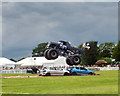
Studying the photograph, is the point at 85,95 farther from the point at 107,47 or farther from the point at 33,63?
the point at 107,47

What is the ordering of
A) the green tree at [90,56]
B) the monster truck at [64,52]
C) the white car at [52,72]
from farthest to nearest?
the green tree at [90,56] → the monster truck at [64,52] → the white car at [52,72]

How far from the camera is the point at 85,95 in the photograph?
11203mm

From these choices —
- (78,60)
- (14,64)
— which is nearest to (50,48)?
(78,60)

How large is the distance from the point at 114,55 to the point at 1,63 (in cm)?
5534

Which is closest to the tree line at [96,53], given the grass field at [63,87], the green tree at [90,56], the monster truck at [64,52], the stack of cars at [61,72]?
the green tree at [90,56]

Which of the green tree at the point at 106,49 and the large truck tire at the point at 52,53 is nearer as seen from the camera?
the large truck tire at the point at 52,53

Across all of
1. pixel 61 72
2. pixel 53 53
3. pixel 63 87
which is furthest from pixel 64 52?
pixel 63 87

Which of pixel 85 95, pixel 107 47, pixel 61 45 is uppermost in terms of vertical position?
pixel 107 47

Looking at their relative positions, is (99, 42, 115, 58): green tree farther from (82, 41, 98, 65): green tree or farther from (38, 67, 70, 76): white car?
(38, 67, 70, 76): white car

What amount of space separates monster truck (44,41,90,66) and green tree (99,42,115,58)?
7997cm

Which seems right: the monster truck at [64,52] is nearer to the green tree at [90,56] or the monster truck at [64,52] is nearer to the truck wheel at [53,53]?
the truck wheel at [53,53]

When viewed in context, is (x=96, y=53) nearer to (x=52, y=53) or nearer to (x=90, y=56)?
(x=90, y=56)

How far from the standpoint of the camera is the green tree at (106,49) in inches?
4854

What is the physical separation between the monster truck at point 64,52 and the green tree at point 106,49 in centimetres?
7997
